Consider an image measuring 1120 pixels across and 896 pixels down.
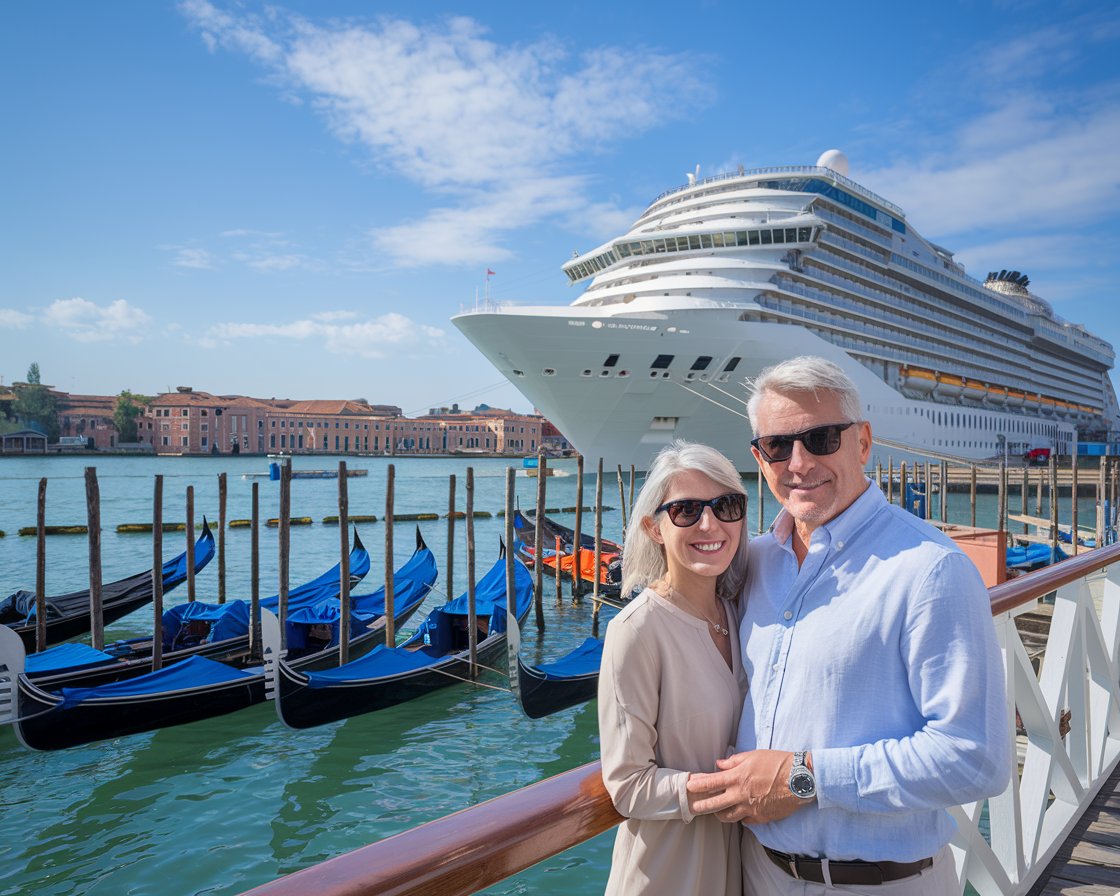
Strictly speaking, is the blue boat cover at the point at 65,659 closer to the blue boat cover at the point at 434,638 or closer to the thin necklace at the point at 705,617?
the blue boat cover at the point at 434,638

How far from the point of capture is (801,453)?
154 centimetres

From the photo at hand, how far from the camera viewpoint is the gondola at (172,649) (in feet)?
28.2

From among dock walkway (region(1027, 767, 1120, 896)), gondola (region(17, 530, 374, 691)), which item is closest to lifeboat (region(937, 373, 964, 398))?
gondola (region(17, 530, 374, 691))

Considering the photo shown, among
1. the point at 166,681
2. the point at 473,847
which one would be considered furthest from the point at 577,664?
the point at 473,847

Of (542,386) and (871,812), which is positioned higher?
(542,386)

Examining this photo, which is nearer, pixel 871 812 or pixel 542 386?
pixel 871 812

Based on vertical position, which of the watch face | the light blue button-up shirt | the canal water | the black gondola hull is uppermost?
the light blue button-up shirt

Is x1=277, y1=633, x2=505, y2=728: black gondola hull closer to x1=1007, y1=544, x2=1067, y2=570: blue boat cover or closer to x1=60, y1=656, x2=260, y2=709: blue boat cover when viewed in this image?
x1=60, y1=656, x2=260, y2=709: blue boat cover

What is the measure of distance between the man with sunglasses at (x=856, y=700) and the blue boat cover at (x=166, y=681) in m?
7.78

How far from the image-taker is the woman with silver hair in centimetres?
139

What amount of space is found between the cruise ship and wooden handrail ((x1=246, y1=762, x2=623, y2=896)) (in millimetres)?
22409

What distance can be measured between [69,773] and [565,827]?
7740 mm

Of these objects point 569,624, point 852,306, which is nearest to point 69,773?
point 569,624

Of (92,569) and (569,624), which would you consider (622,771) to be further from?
(569,624)
